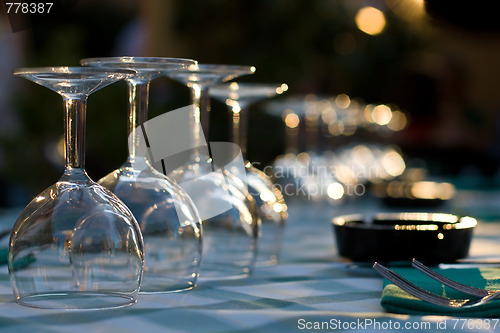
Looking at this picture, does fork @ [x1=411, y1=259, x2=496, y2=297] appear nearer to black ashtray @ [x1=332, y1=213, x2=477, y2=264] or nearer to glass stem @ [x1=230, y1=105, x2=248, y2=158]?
black ashtray @ [x1=332, y1=213, x2=477, y2=264]

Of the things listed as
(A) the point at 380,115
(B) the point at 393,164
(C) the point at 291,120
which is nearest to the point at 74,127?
(C) the point at 291,120

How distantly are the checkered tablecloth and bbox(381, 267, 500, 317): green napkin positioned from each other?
1 cm

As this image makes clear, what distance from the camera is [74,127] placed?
74cm

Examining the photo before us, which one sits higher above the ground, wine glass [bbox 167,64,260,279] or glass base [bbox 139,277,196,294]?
wine glass [bbox 167,64,260,279]

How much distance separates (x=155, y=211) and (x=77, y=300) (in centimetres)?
15

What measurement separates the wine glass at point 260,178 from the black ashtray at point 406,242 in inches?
4.4

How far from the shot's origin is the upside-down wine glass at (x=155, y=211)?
2.70 feet

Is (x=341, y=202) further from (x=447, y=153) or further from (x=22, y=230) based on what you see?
(x=447, y=153)

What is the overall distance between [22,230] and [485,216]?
50.2 inches

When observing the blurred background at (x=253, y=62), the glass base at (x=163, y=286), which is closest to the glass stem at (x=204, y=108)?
the glass base at (x=163, y=286)

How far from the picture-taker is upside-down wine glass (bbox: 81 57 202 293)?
2.70 feet

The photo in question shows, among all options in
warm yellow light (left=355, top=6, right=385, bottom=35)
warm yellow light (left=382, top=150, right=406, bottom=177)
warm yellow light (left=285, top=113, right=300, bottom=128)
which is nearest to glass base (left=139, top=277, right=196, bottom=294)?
warm yellow light (left=285, top=113, right=300, bottom=128)

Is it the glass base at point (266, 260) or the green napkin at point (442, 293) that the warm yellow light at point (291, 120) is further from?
the green napkin at point (442, 293)

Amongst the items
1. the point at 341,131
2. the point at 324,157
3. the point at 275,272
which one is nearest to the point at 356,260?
the point at 275,272
